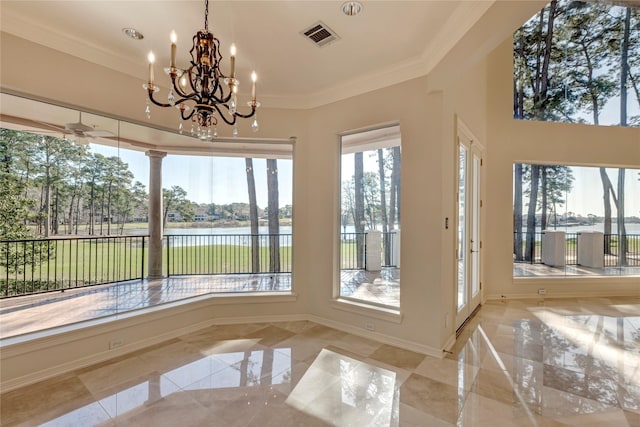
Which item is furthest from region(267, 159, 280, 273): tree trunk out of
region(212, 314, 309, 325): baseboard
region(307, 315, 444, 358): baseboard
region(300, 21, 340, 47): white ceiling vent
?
region(300, 21, 340, 47): white ceiling vent

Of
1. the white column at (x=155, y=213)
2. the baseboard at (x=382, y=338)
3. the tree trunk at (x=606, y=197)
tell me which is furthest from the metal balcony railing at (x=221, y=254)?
the tree trunk at (x=606, y=197)

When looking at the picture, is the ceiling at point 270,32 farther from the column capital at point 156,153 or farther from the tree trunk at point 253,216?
the tree trunk at point 253,216

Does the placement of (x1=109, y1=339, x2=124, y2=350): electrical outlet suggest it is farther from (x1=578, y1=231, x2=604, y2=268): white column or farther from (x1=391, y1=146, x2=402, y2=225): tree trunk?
(x1=578, y1=231, x2=604, y2=268): white column

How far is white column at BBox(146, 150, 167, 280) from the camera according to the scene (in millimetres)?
4023

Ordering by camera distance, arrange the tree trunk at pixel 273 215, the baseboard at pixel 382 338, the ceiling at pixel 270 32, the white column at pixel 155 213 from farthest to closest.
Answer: the tree trunk at pixel 273 215 → the white column at pixel 155 213 → the baseboard at pixel 382 338 → the ceiling at pixel 270 32

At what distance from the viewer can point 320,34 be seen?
2.55 meters

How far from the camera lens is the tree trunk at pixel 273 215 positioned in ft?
13.7

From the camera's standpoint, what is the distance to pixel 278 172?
4148 mm

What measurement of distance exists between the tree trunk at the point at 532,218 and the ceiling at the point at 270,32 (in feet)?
12.3

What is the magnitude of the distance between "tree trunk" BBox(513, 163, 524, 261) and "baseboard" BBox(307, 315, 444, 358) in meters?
3.20

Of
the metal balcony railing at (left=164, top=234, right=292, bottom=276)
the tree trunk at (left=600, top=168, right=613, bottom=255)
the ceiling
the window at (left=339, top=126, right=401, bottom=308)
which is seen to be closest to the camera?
the ceiling

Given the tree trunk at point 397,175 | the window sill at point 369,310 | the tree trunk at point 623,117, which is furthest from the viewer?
the tree trunk at point 623,117

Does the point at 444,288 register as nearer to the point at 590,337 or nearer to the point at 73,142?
the point at 590,337

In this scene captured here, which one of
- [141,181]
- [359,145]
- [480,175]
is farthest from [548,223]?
[141,181]
